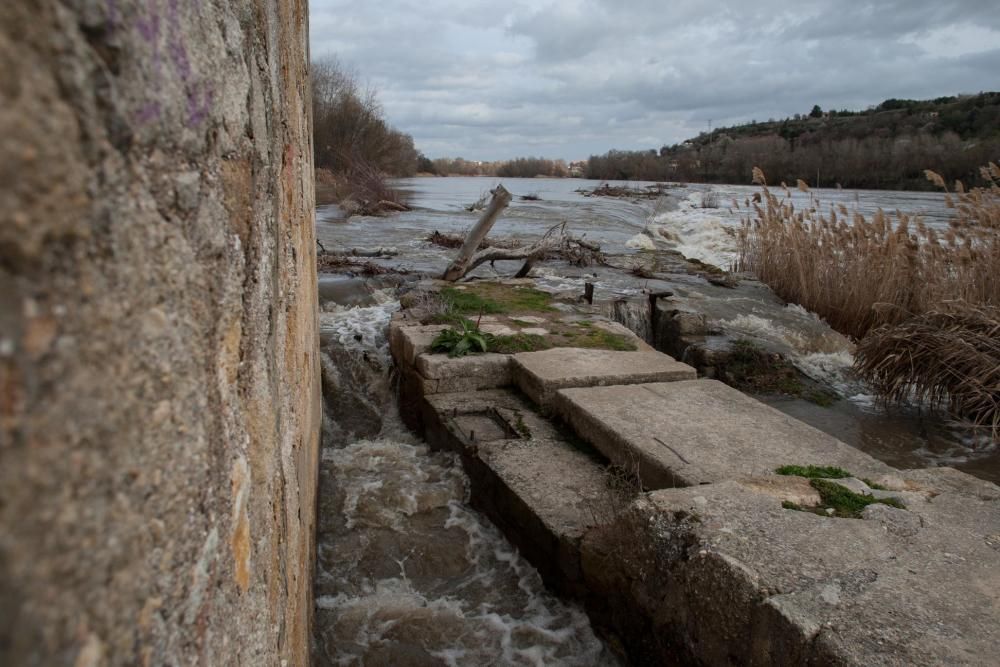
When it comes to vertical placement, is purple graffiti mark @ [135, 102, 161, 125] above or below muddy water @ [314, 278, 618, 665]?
above

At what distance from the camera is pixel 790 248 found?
26.3 ft

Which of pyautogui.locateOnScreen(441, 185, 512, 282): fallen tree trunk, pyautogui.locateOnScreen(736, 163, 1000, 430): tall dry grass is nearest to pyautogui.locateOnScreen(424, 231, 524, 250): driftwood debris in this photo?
pyautogui.locateOnScreen(441, 185, 512, 282): fallen tree trunk

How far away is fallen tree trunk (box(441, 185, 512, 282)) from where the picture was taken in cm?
748

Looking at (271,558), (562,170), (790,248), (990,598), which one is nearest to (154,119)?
(271,558)

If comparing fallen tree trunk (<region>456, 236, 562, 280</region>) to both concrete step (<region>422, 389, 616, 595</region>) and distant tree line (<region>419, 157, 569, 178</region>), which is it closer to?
concrete step (<region>422, 389, 616, 595</region>)

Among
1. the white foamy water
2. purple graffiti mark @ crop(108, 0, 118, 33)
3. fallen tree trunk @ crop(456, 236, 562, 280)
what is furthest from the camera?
the white foamy water

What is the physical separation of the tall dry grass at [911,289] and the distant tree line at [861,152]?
65.9 ft

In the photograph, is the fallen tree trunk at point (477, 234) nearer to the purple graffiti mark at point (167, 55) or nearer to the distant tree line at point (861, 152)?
the purple graffiti mark at point (167, 55)

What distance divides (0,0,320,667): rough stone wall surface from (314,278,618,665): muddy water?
1.72 metres

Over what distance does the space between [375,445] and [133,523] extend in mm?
3899

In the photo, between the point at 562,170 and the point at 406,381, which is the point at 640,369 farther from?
the point at 562,170

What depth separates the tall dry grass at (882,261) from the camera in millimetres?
5578

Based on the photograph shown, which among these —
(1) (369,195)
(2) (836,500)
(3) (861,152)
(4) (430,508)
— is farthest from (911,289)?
(3) (861,152)

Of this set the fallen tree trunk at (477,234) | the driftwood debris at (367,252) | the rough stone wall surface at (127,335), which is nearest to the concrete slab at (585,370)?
the rough stone wall surface at (127,335)
